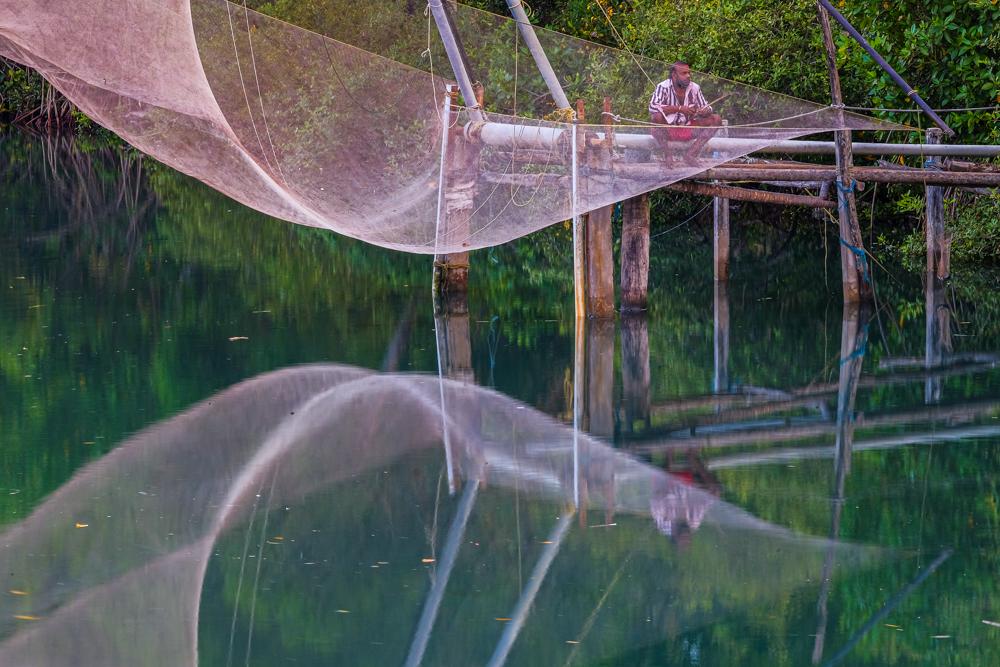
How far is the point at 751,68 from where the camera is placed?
51.7 feet

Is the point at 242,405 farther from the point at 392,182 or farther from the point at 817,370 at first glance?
the point at 817,370

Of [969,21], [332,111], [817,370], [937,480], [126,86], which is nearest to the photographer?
[937,480]

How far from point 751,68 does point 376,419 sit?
9.08m

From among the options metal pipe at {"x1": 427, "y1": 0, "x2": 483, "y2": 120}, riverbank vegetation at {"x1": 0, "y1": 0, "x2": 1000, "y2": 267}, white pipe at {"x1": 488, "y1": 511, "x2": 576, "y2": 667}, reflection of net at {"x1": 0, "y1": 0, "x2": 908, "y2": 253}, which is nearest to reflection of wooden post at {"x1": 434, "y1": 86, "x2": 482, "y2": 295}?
reflection of net at {"x1": 0, "y1": 0, "x2": 908, "y2": 253}

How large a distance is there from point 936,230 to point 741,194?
215 centimetres

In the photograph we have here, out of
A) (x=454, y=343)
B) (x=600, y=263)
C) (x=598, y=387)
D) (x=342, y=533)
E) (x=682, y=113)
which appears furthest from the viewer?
(x=600, y=263)

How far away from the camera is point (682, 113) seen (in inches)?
378

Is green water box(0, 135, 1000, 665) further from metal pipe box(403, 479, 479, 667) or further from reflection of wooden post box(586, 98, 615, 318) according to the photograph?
reflection of wooden post box(586, 98, 615, 318)

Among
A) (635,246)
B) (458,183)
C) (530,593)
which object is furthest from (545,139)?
(530,593)

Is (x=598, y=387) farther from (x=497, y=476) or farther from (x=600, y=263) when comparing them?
(x=497, y=476)

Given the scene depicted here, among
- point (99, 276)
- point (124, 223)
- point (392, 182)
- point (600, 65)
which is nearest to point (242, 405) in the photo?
point (392, 182)

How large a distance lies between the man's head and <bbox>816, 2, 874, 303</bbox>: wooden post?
170 cm

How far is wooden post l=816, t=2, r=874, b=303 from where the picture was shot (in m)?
11.0

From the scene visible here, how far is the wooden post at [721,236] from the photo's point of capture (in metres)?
12.7
